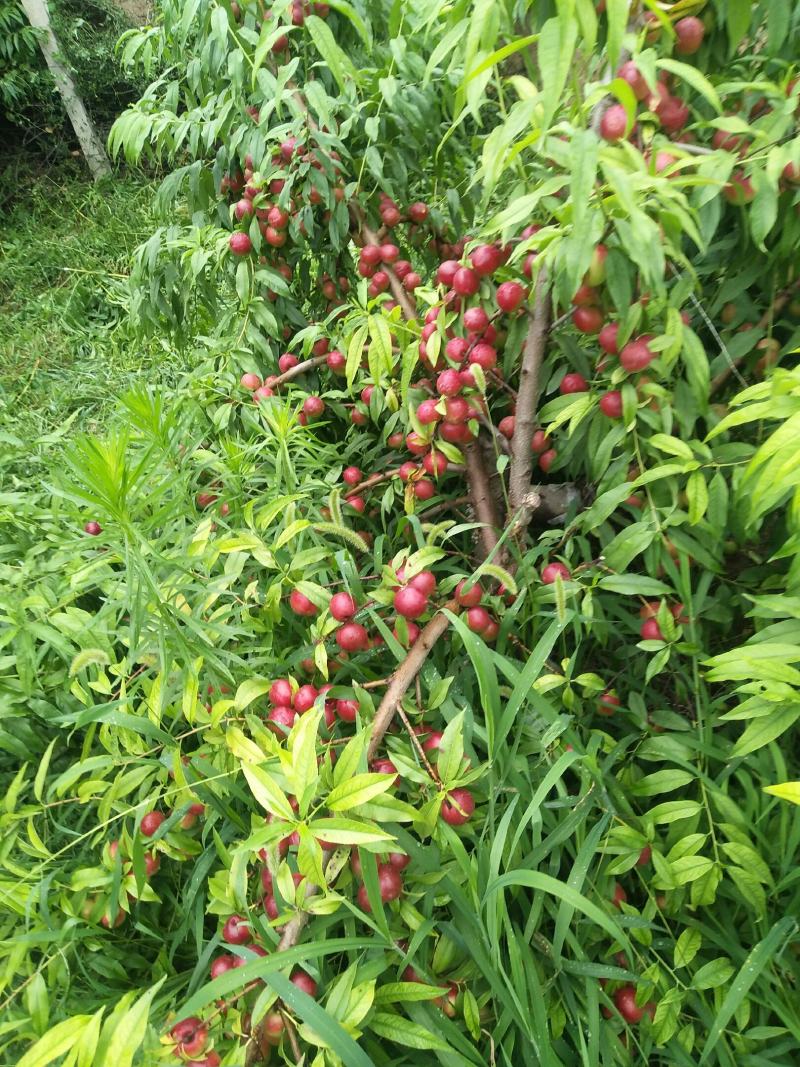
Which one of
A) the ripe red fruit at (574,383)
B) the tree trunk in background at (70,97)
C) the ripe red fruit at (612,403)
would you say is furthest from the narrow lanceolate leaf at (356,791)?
the tree trunk in background at (70,97)

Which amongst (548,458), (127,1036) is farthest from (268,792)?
(548,458)

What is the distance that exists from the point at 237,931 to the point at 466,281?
3.61 feet

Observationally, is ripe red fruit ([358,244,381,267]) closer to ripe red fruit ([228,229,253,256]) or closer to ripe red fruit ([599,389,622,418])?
ripe red fruit ([228,229,253,256])

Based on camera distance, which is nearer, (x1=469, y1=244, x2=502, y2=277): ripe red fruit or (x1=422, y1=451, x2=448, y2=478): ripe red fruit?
(x1=469, y1=244, x2=502, y2=277): ripe red fruit

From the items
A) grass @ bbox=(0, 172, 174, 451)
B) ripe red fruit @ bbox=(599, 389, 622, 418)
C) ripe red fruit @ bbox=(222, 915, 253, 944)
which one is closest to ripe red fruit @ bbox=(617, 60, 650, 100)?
ripe red fruit @ bbox=(599, 389, 622, 418)

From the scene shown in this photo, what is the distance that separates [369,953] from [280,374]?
4.55 feet

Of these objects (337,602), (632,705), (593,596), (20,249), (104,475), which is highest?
(20,249)

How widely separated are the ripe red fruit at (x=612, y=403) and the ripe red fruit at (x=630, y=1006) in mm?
862

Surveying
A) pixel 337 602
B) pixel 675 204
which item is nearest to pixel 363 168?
pixel 675 204

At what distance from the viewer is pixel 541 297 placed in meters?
1.13

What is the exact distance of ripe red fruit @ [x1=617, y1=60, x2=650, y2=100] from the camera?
0.90 m

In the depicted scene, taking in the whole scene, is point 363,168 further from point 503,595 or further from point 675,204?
point 503,595

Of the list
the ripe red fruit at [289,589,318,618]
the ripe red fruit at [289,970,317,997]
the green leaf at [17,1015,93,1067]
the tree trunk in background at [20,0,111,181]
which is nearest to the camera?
the green leaf at [17,1015,93,1067]

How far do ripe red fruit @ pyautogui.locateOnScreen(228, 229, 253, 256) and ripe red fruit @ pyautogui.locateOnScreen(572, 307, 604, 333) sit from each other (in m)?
0.96
